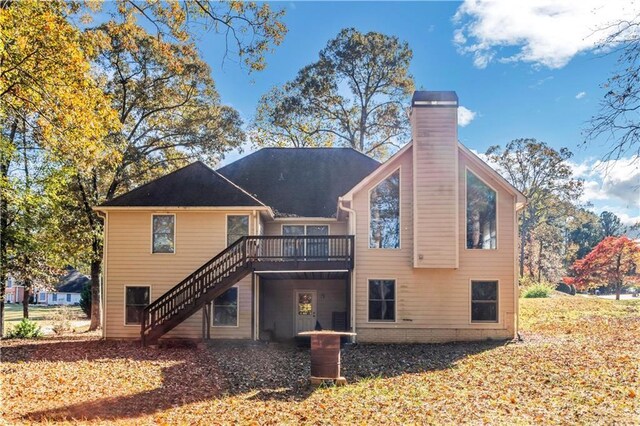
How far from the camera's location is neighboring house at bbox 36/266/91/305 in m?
60.0

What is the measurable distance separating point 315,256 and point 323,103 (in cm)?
1683

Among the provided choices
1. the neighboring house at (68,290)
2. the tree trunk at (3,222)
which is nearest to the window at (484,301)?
the tree trunk at (3,222)

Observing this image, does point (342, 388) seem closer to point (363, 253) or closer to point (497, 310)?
point (363, 253)

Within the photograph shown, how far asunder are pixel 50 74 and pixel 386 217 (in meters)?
10.9

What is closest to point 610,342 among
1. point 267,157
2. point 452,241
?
point 452,241

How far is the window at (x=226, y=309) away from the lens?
1812 centimetres

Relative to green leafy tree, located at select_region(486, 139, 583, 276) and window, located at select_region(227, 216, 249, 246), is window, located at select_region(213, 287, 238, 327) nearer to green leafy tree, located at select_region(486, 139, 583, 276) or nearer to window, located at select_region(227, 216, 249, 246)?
window, located at select_region(227, 216, 249, 246)

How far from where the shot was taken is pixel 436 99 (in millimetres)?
17156

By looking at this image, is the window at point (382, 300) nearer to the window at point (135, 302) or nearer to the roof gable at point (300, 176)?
the roof gable at point (300, 176)

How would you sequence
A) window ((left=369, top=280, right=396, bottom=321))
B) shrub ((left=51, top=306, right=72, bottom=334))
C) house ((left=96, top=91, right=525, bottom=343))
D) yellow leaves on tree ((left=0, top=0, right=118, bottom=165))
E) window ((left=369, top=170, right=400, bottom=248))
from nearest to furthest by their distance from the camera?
yellow leaves on tree ((left=0, top=0, right=118, bottom=165))
house ((left=96, top=91, right=525, bottom=343))
window ((left=369, top=280, right=396, bottom=321))
window ((left=369, top=170, right=400, bottom=248))
shrub ((left=51, top=306, right=72, bottom=334))

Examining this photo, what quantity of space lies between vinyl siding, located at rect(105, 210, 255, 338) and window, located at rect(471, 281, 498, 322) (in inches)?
312

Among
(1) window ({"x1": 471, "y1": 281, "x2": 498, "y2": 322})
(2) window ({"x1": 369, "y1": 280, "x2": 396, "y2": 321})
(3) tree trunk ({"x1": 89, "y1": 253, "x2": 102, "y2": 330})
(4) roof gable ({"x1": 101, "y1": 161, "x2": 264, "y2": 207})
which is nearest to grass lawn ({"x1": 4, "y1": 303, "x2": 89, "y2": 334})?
(3) tree trunk ({"x1": 89, "y1": 253, "x2": 102, "y2": 330})

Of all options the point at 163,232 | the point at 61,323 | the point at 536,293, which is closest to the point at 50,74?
the point at 163,232

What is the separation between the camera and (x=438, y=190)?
16703mm
